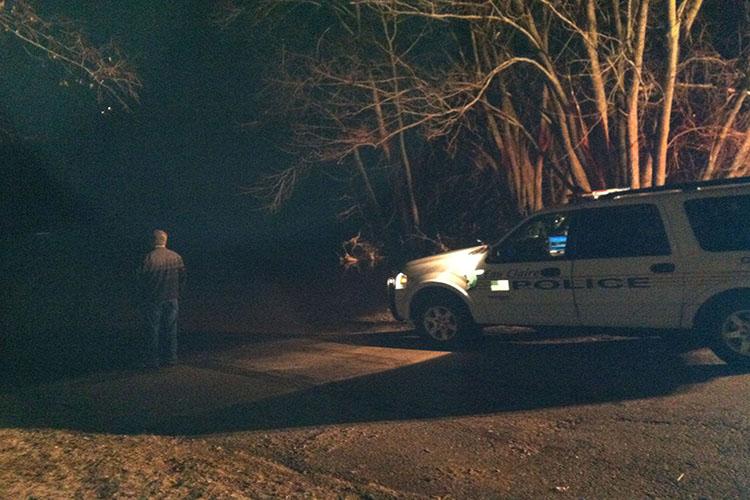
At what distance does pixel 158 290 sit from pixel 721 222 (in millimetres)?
6033

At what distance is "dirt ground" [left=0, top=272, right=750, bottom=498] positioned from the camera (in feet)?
16.0

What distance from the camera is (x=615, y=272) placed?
8109mm

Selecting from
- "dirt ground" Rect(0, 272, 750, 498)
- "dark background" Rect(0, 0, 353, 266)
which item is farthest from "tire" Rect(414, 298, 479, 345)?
"dark background" Rect(0, 0, 353, 266)

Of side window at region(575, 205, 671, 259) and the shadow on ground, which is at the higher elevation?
side window at region(575, 205, 671, 259)

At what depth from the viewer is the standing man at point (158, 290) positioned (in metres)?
8.88

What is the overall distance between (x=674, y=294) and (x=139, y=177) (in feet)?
60.9

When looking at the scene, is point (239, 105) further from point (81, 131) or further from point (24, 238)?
point (24, 238)

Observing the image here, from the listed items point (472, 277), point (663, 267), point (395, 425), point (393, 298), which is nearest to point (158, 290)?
point (393, 298)

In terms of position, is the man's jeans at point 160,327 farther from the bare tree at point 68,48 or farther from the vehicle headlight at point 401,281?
the bare tree at point 68,48

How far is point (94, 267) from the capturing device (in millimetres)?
20219

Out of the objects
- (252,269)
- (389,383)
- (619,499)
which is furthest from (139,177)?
(619,499)

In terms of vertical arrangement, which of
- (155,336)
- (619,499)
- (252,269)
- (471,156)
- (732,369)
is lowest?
(619,499)

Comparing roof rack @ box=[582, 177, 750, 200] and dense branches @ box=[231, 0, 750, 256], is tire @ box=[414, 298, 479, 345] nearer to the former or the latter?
roof rack @ box=[582, 177, 750, 200]

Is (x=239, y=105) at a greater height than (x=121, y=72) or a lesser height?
greater
